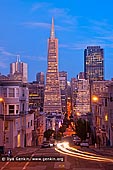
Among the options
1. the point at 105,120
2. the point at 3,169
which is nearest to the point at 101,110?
the point at 105,120

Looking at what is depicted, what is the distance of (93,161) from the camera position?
3425 centimetres

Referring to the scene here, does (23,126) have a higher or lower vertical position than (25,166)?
higher

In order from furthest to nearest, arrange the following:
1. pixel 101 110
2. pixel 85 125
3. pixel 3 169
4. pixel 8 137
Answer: pixel 85 125
pixel 101 110
pixel 8 137
pixel 3 169

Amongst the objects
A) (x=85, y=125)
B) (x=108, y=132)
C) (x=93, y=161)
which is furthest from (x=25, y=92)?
(x=93, y=161)

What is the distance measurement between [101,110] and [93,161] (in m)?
45.8

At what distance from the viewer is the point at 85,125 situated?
94.8 metres

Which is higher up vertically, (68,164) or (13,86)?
(13,86)

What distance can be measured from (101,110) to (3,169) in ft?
170

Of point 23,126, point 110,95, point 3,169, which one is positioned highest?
point 110,95

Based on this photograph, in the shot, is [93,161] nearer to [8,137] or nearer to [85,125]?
[8,137]

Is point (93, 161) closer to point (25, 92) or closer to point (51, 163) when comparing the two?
point (51, 163)

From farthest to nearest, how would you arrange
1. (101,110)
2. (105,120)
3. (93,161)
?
1. (101,110)
2. (105,120)
3. (93,161)

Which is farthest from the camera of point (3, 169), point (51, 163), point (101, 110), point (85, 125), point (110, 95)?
point (85, 125)

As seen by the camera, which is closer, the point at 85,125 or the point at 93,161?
the point at 93,161
